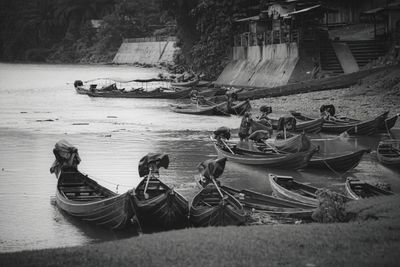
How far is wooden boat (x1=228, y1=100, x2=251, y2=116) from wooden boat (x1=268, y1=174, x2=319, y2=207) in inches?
908

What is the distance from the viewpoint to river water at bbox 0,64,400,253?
1906 centimetres

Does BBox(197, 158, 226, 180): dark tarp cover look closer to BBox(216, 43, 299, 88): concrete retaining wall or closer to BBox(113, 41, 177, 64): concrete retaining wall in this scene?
BBox(216, 43, 299, 88): concrete retaining wall

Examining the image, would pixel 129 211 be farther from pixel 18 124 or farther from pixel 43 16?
pixel 43 16

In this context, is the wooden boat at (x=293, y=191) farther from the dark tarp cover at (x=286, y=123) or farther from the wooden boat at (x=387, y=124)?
the wooden boat at (x=387, y=124)

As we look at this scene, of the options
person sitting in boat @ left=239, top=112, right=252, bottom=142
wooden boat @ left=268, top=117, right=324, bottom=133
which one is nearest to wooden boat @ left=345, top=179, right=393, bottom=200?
person sitting in boat @ left=239, top=112, right=252, bottom=142

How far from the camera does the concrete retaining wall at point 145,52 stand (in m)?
123

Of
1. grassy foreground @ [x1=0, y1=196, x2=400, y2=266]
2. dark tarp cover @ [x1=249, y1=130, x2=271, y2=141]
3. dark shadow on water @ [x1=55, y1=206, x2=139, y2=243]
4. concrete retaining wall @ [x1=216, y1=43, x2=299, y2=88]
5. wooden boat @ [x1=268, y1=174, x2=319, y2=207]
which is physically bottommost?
dark shadow on water @ [x1=55, y1=206, x2=139, y2=243]

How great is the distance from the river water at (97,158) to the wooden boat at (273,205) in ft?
10.3

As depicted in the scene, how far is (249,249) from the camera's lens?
39.3ft

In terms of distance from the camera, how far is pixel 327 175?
2591cm

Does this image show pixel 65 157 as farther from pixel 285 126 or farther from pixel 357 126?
pixel 357 126

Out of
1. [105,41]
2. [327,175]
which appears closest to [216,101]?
[327,175]

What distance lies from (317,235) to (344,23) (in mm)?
49053

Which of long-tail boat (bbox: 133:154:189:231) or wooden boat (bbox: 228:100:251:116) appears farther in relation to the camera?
wooden boat (bbox: 228:100:251:116)
